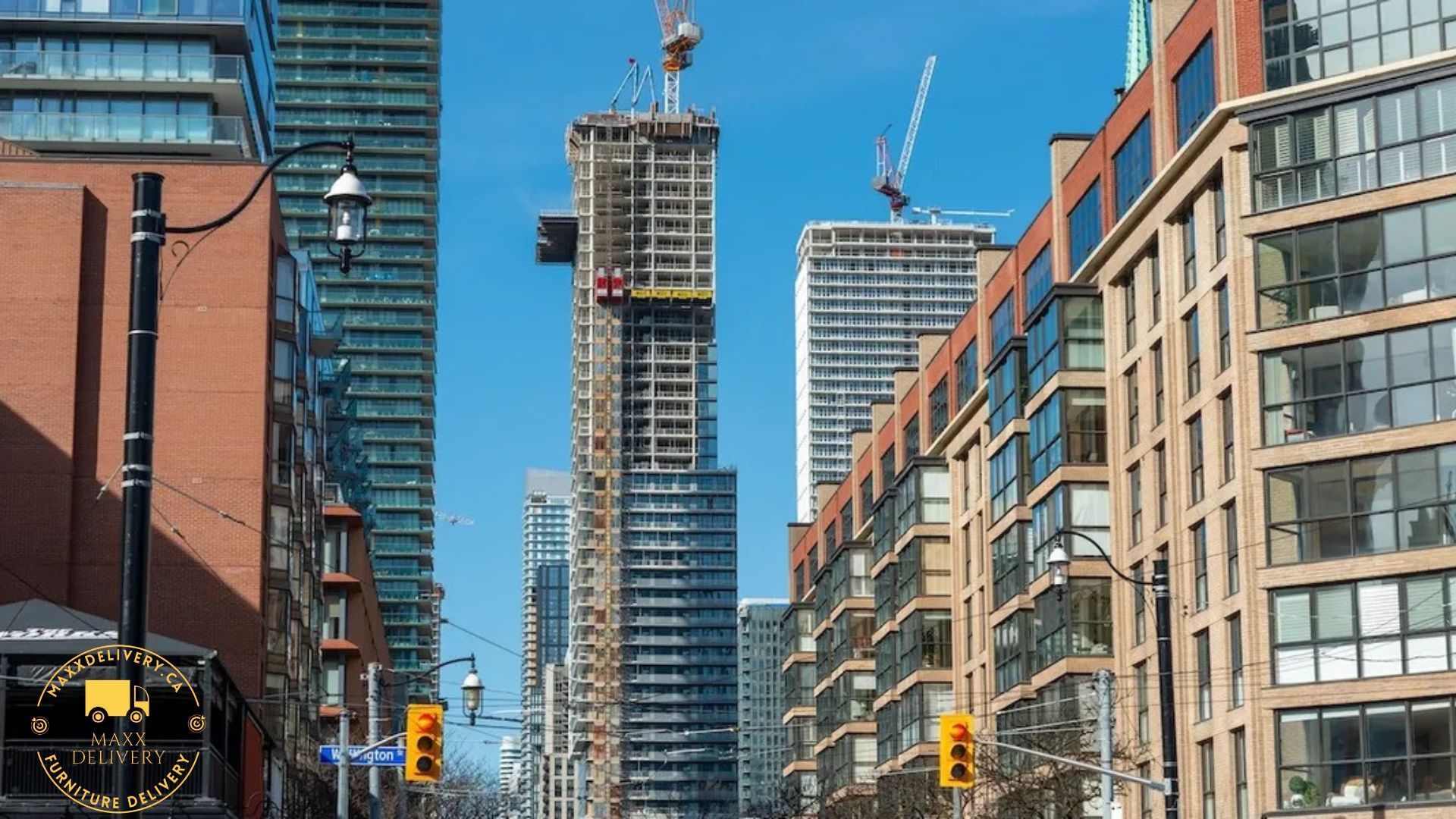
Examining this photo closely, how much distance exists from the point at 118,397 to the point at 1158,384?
31.3m

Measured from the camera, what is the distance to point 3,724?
42312mm

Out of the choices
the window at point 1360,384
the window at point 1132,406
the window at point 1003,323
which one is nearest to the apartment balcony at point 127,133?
the window at point 1003,323

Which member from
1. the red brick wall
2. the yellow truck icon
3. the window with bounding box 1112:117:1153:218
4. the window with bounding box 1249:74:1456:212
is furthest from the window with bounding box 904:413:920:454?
the yellow truck icon

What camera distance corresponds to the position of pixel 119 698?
17.7 metres

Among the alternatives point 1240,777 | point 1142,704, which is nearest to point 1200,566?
point 1240,777

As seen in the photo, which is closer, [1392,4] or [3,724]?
[3,724]

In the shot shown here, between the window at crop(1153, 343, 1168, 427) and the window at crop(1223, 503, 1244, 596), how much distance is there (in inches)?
271

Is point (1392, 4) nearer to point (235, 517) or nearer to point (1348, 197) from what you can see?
point (1348, 197)

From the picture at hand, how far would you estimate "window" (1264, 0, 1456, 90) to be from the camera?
54.1 m

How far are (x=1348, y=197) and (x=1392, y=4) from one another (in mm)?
4867

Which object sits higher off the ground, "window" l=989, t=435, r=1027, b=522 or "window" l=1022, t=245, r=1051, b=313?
"window" l=1022, t=245, r=1051, b=313

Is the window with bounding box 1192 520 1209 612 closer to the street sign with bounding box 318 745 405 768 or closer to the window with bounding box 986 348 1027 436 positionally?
the window with bounding box 986 348 1027 436

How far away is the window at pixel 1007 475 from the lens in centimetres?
7894

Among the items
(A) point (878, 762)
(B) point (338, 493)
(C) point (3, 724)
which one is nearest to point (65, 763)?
(C) point (3, 724)
